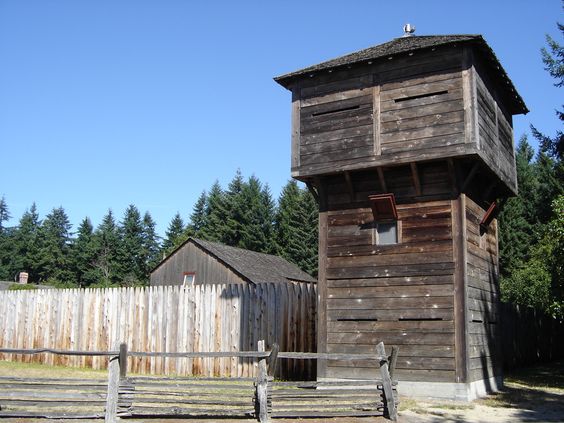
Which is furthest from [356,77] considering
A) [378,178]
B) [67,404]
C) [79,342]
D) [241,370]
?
[79,342]

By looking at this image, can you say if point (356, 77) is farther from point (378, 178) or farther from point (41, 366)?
point (41, 366)

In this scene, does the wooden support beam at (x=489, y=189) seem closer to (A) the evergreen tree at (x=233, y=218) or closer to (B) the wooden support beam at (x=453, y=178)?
(B) the wooden support beam at (x=453, y=178)

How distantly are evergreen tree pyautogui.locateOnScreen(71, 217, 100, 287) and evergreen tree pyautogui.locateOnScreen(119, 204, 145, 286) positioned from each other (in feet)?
13.3

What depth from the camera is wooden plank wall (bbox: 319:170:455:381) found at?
533 inches

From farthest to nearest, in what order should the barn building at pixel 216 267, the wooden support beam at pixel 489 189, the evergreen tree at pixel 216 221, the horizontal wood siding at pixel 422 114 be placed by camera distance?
the evergreen tree at pixel 216 221, the barn building at pixel 216 267, the wooden support beam at pixel 489 189, the horizontal wood siding at pixel 422 114

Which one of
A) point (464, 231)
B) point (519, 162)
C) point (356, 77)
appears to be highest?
point (519, 162)

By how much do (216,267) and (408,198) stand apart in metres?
23.6

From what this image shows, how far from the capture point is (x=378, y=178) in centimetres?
1481

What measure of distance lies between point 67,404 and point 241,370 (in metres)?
6.81

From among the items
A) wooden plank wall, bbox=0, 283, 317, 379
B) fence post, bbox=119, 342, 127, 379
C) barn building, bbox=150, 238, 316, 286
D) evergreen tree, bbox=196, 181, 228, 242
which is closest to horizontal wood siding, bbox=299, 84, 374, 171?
wooden plank wall, bbox=0, 283, 317, 379

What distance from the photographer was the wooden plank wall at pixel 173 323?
16.8 m

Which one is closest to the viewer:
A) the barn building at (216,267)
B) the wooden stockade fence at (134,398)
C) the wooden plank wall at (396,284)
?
the wooden stockade fence at (134,398)

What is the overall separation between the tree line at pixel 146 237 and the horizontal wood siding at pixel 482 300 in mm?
49149

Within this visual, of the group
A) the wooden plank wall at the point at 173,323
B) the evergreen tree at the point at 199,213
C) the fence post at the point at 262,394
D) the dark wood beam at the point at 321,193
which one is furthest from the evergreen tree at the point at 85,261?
the fence post at the point at 262,394
